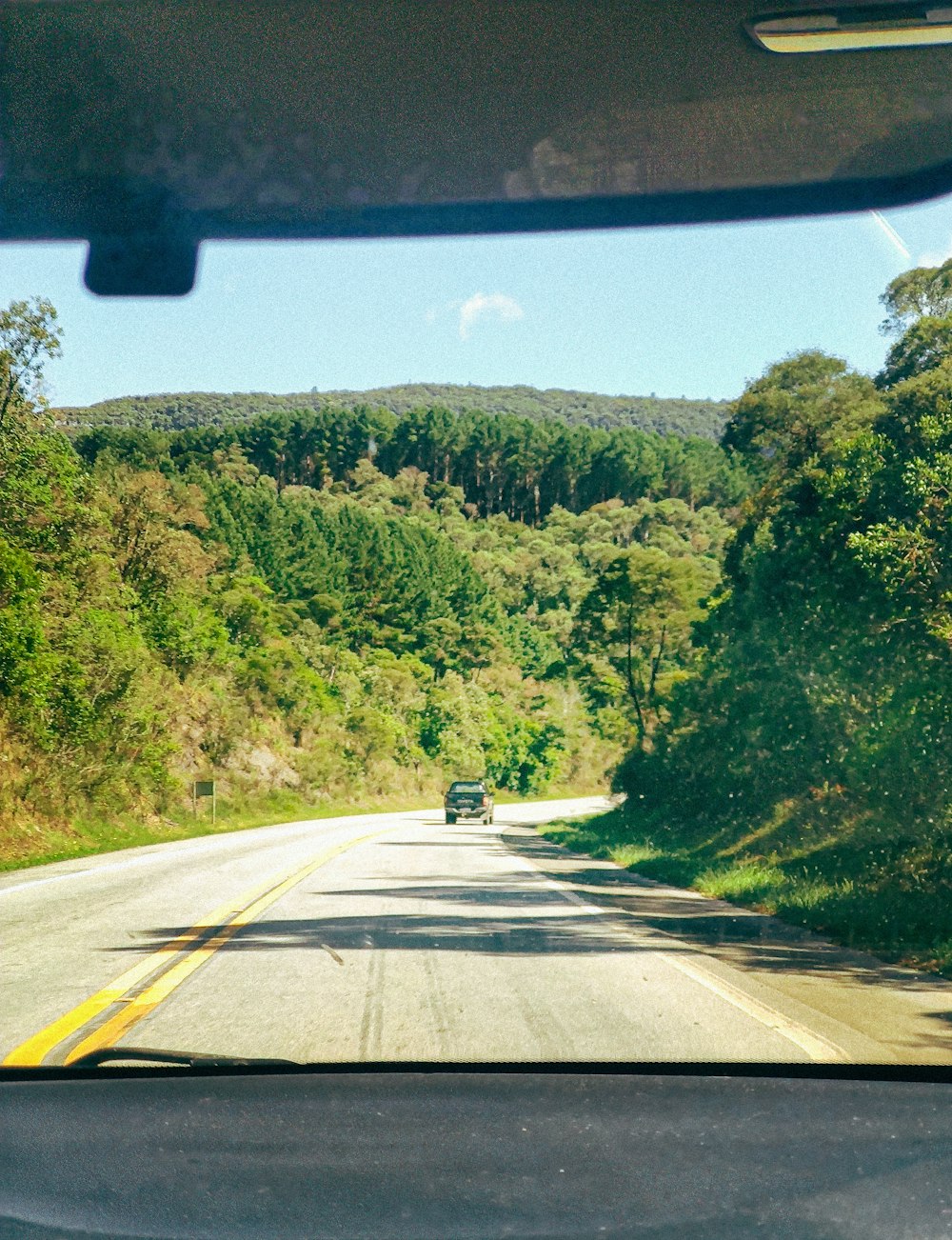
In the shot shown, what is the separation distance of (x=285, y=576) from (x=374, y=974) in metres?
1.67

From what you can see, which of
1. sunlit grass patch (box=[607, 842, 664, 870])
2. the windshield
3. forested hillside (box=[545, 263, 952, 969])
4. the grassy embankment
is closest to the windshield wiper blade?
the windshield

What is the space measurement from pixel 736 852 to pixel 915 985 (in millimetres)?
11122

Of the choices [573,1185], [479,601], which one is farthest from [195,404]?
[573,1185]

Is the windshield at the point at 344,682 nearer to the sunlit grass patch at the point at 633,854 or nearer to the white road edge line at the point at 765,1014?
the white road edge line at the point at 765,1014

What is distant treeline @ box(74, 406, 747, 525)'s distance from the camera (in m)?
2.93

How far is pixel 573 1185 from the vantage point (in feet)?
7.72

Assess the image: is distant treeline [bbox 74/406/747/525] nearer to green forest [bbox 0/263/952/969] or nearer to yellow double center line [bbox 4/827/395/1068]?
green forest [bbox 0/263/952/969]

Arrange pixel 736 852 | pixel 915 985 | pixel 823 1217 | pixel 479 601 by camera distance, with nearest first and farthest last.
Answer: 1. pixel 823 1217
2. pixel 479 601
3. pixel 915 985
4. pixel 736 852

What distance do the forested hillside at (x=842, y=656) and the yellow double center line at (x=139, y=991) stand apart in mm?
2499

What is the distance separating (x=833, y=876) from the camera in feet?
39.7

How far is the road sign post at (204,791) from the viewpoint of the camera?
3.58 meters

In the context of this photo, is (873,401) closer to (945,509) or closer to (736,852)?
(945,509)

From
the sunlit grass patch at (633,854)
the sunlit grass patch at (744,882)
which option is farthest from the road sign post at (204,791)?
the sunlit grass patch at (633,854)

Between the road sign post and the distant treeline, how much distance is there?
98cm
